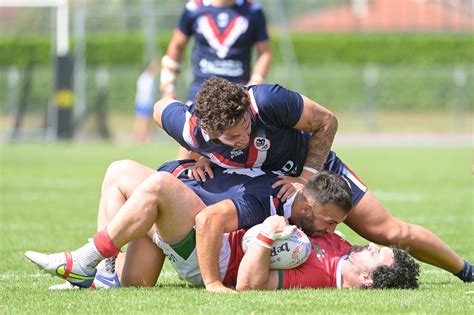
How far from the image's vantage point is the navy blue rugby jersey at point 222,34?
11.1m

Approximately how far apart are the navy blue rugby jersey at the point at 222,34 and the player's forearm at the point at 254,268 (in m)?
4.63

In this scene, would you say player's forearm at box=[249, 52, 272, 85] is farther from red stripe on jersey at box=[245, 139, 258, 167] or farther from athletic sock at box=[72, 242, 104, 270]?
athletic sock at box=[72, 242, 104, 270]

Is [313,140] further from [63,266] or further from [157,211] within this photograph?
[63,266]

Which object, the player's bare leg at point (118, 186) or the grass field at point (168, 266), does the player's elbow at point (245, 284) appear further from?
the player's bare leg at point (118, 186)

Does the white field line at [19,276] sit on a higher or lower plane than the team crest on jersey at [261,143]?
lower

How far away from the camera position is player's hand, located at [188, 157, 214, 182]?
730 cm

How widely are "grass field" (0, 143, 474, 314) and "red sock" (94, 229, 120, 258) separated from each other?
0.85 feet

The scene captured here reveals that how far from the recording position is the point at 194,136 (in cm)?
716

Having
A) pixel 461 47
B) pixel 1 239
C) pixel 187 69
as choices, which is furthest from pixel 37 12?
pixel 1 239

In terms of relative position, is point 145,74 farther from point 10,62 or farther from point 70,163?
point 10,62

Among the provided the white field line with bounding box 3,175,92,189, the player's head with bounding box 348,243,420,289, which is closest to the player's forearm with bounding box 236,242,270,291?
the player's head with bounding box 348,243,420,289

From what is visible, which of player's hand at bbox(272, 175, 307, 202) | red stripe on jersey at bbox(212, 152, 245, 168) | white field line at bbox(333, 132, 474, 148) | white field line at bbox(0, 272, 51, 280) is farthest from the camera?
white field line at bbox(333, 132, 474, 148)

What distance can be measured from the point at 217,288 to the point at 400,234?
150 cm

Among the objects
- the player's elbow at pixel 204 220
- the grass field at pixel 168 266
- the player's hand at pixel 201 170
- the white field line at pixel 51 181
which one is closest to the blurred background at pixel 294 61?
the grass field at pixel 168 266
